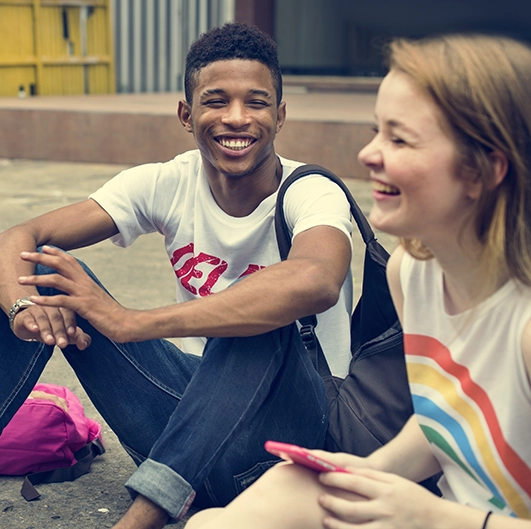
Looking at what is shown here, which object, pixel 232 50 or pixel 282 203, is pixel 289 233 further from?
pixel 232 50

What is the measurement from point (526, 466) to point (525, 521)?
0.28 feet

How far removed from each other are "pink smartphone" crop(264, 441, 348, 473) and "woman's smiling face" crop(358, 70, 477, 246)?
0.39 m

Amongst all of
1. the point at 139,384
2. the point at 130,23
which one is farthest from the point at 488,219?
the point at 130,23

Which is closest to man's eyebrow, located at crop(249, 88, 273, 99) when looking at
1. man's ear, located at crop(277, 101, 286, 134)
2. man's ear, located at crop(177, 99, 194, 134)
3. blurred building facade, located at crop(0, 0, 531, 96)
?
man's ear, located at crop(277, 101, 286, 134)

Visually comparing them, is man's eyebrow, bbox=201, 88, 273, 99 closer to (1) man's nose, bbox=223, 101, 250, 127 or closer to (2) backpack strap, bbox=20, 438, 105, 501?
(1) man's nose, bbox=223, 101, 250, 127

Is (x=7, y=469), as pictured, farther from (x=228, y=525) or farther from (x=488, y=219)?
(x=488, y=219)

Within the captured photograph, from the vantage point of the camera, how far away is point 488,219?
146 cm

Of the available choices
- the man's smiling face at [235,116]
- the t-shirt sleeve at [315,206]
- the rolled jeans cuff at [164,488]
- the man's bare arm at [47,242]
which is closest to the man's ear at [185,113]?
the man's smiling face at [235,116]

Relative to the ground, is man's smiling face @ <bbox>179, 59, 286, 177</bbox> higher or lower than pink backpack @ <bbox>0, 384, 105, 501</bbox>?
higher

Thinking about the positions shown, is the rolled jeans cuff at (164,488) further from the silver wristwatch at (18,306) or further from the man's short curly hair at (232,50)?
the man's short curly hair at (232,50)

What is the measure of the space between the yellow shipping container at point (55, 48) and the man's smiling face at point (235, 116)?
11.1 metres

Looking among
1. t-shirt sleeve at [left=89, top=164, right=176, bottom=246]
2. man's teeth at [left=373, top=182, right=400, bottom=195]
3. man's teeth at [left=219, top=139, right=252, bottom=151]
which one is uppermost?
man's teeth at [left=373, top=182, right=400, bottom=195]

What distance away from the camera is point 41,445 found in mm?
2600

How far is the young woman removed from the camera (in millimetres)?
1397
